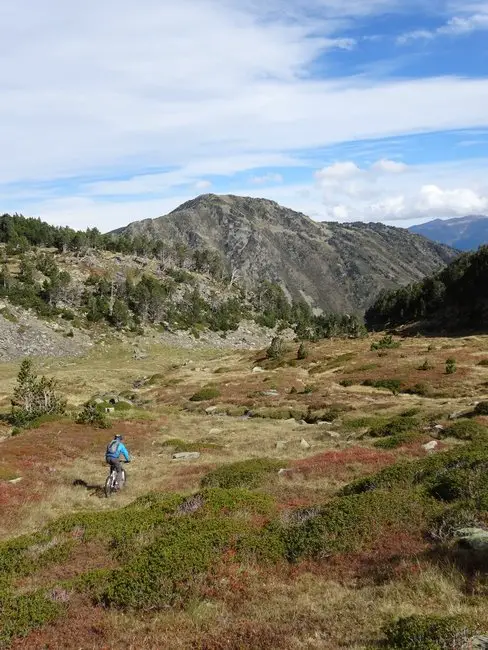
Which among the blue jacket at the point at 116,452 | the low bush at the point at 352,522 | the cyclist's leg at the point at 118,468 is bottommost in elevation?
the cyclist's leg at the point at 118,468

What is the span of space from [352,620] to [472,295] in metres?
117

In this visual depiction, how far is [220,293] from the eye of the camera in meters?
149

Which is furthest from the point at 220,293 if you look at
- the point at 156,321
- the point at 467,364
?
the point at 467,364

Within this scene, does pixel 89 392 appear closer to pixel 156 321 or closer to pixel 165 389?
pixel 165 389

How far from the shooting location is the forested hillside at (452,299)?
10569cm

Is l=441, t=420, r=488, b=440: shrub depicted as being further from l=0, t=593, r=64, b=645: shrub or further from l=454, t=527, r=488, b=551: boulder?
l=0, t=593, r=64, b=645: shrub

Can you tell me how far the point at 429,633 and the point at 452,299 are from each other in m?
123

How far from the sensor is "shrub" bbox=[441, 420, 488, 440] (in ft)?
74.9

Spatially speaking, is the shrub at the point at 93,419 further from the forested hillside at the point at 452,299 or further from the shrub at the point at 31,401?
the forested hillside at the point at 452,299

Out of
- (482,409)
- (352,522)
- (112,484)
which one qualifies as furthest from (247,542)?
(482,409)

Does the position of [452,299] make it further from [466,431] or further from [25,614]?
[25,614]

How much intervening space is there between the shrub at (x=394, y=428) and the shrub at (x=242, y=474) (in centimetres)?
811

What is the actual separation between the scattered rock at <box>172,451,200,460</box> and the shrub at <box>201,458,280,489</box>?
4856 mm

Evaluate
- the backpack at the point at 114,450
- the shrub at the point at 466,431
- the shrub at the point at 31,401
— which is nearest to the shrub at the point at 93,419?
the shrub at the point at 31,401
